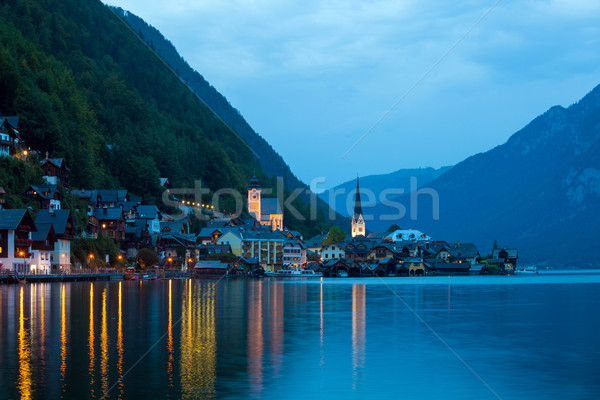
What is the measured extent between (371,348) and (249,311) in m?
21.5

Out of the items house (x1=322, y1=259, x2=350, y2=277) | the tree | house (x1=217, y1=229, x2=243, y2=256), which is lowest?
house (x1=322, y1=259, x2=350, y2=277)

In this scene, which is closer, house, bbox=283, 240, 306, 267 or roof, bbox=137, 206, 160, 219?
roof, bbox=137, 206, 160, 219

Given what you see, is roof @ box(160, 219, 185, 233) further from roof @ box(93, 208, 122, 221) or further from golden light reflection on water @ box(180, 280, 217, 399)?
Answer: golden light reflection on water @ box(180, 280, 217, 399)

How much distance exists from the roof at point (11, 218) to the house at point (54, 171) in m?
26.2

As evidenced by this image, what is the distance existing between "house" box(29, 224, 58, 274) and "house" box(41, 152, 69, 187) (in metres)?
20.2

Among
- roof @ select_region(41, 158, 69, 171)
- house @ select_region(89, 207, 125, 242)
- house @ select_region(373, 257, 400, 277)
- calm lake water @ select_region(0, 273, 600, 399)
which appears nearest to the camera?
calm lake water @ select_region(0, 273, 600, 399)

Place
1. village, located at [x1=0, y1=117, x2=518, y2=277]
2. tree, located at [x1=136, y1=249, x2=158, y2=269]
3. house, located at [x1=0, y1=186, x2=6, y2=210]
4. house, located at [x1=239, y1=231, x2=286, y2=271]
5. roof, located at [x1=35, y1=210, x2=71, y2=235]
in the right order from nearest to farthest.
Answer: house, located at [x1=0, y1=186, x2=6, y2=210]
village, located at [x1=0, y1=117, x2=518, y2=277]
roof, located at [x1=35, y1=210, x2=71, y2=235]
tree, located at [x1=136, y1=249, x2=158, y2=269]
house, located at [x1=239, y1=231, x2=286, y2=271]

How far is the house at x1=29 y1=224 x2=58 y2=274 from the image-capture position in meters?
108

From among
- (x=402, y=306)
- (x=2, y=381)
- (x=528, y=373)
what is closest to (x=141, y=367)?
(x=2, y=381)

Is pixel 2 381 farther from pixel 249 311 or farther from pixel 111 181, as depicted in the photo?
pixel 111 181

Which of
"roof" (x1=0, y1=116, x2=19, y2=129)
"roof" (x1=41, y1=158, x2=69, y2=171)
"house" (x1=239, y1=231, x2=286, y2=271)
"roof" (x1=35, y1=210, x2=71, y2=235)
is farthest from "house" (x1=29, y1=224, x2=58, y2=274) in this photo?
"house" (x1=239, y1=231, x2=286, y2=271)

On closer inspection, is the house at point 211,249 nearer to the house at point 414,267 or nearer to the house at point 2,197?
the house at point 414,267

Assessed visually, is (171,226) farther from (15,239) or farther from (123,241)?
(15,239)

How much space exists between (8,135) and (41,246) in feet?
78.0
